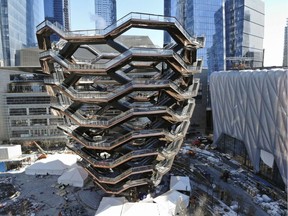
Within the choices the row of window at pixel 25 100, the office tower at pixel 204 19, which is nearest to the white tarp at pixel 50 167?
the row of window at pixel 25 100

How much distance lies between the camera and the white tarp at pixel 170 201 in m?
24.6

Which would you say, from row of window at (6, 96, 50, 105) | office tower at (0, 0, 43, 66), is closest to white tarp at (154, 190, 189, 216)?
row of window at (6, 96, 50, 105)

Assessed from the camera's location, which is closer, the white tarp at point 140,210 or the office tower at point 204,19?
the white tarp at point 140,210

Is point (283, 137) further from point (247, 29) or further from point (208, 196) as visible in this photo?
point (247, 29)

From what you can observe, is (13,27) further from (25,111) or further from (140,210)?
(140,210)

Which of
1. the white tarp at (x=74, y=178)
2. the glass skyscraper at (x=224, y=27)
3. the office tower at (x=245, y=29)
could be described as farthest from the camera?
the office tower at (x=245, y=29)

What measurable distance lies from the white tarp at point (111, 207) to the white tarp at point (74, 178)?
8.20 m

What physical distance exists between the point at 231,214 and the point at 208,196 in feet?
14.2

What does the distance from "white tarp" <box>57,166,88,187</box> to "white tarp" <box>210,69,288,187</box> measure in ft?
87.6

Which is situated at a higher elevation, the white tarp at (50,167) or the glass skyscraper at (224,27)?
the glass skyscraper at (224,27)

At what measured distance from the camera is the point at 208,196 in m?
29.7

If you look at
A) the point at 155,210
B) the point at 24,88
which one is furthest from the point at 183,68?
the point at 24,88

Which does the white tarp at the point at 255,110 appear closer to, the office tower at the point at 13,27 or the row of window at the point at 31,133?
the row of window at the point at 31,133

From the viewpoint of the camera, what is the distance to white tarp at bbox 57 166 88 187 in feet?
108
